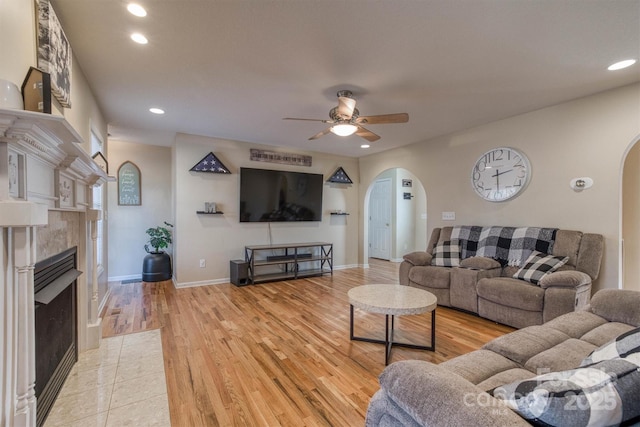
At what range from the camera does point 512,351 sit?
150cm

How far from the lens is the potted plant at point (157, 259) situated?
4.98 metres

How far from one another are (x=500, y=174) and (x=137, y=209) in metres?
5.98

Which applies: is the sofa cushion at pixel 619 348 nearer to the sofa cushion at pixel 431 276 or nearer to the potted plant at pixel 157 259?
the sofa cushion at pixel 431 276

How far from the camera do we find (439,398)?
0.87 metres

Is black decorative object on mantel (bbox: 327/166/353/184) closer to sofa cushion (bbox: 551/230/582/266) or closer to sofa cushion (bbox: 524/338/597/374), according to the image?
sofa cushion (bbox: 551/230/582/266)

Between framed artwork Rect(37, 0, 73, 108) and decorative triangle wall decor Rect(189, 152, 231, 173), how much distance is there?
2.72 meters

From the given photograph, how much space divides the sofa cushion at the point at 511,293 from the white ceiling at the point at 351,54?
1.98 metres

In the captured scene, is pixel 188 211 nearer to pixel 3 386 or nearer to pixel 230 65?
pixel 230 65

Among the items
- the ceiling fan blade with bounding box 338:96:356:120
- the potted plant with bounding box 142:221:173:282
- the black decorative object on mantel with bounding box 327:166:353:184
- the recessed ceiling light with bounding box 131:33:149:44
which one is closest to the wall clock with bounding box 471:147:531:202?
the ceiling fan blade with bounding box 338:96:356:120

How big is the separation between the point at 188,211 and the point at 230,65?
292 cm

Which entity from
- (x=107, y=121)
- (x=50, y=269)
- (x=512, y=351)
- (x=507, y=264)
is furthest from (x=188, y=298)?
(x=507, y=264)

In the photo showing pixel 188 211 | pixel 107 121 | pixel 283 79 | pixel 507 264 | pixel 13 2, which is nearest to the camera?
pixel 13 2

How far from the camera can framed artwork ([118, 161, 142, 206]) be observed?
17.0ft

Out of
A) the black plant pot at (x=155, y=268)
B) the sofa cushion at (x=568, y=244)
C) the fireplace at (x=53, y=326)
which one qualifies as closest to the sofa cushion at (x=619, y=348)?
the sofa cushion at (x=568, y=244)
